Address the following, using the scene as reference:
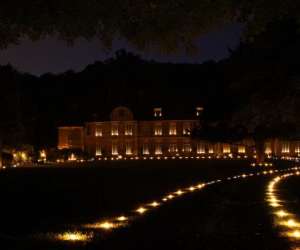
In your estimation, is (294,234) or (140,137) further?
(140,137)

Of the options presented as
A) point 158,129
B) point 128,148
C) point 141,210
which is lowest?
point 141,210

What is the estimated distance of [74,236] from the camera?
44.0ft

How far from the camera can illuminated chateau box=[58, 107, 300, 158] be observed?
92.6 metres

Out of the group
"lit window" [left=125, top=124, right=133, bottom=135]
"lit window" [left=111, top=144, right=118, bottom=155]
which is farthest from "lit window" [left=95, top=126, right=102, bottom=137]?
"lit window" [left=125, top=124, right=133, bottom=135]

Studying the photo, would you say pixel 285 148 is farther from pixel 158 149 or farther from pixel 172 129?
pixel 158 149

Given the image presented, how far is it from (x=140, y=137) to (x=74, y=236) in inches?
3190

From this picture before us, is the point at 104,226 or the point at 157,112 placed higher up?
the point at 157,112

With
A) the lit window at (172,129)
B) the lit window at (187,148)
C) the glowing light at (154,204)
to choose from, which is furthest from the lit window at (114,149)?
the glowing light at (154,204)

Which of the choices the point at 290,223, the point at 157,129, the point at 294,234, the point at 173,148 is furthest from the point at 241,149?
the point at 294,234

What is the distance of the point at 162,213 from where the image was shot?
17.8m

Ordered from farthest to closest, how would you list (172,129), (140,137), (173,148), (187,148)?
(140,137) → (173,148) → (172,129) → (187,148)

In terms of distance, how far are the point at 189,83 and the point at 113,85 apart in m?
17.7

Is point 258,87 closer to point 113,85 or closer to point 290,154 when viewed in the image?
point 290,154

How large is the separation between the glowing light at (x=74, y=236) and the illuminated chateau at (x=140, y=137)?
257 ft
